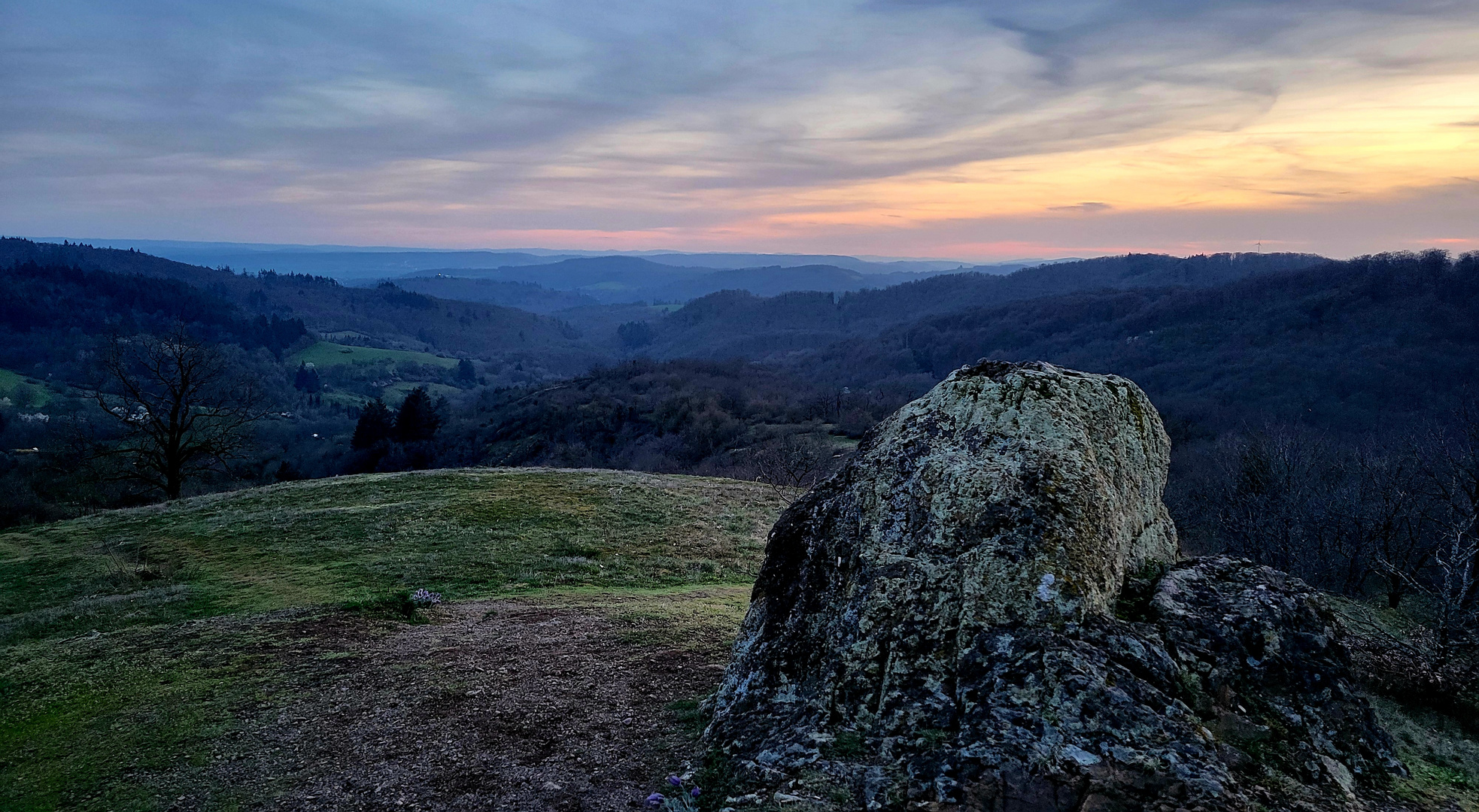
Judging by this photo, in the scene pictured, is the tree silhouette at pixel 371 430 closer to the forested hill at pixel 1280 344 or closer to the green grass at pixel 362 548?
the green grass at pixel 362 548

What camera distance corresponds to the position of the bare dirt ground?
24.8 ft

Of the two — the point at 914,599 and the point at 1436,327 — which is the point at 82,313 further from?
the point at 1436,327

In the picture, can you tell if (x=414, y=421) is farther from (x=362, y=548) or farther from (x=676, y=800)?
(x=676, y=800)

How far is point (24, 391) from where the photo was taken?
132250 mm

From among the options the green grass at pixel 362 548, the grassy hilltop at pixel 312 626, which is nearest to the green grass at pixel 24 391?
the green grass at pixel 362 548

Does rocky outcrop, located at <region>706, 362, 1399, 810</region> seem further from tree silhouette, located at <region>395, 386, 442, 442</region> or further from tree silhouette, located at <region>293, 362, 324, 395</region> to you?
tree silhouette, located at <region>293, 362, 324, 395</region>

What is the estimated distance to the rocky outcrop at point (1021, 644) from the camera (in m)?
6.17

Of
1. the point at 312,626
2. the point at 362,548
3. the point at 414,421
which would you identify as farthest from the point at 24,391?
the point at 312,626

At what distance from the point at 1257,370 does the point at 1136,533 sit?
119981 mm

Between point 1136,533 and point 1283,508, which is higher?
point 1136,533

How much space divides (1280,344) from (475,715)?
141 m

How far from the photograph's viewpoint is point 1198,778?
5.86 m

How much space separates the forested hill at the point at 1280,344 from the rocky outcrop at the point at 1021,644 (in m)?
82.9

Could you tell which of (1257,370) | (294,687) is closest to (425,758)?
(294,687)
